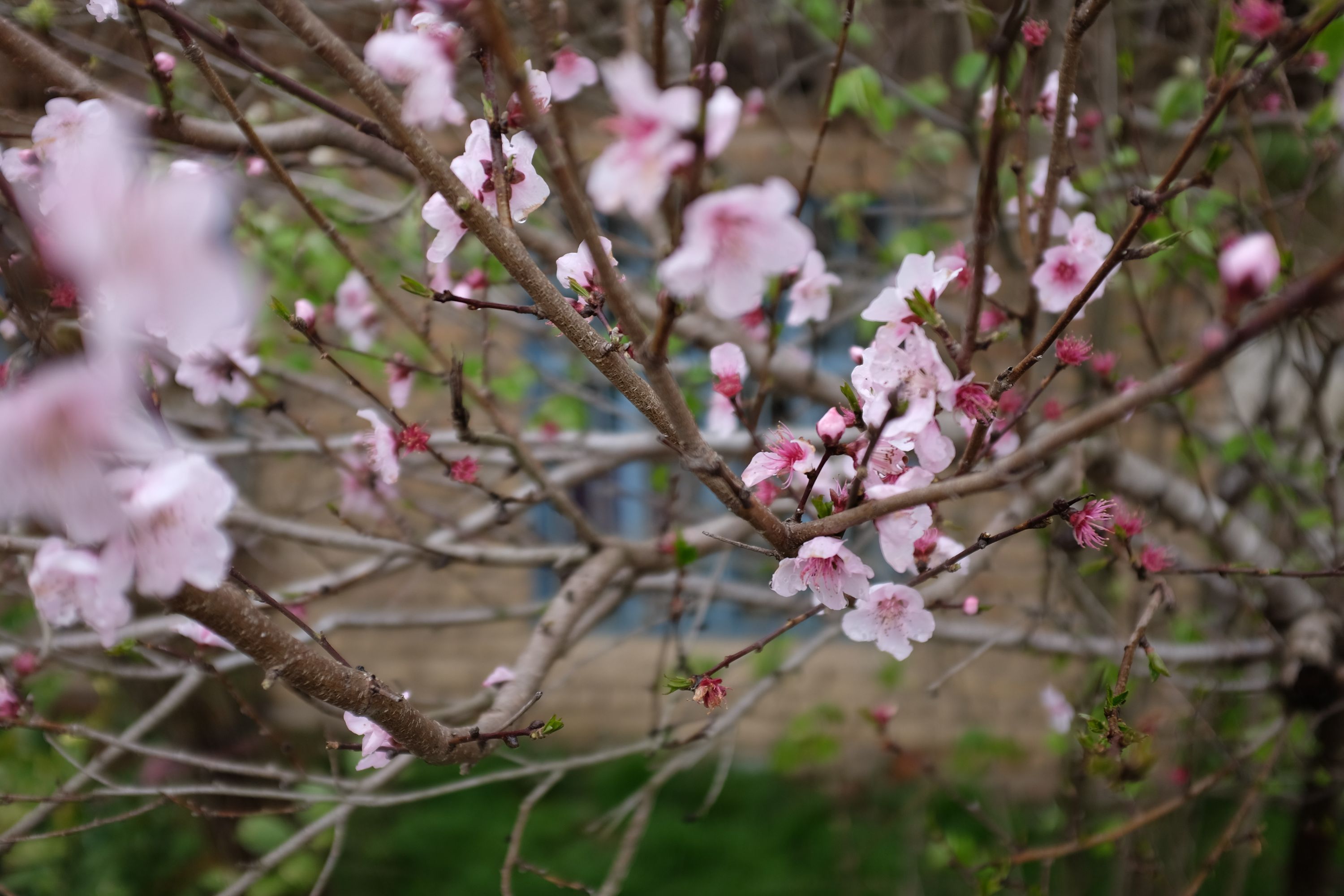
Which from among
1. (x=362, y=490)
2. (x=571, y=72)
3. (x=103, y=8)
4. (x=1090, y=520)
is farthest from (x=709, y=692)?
(x=362, y=490)

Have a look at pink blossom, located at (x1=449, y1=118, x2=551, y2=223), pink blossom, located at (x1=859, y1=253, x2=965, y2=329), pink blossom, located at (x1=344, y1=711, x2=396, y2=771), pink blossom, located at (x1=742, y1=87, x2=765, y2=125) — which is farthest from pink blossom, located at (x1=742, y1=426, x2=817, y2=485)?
pink blossom, located at (x1=742, y1=87, x2=765, y2=125)

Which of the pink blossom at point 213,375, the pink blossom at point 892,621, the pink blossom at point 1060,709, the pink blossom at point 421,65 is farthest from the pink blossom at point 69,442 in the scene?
the pink blossom at point 1060,709

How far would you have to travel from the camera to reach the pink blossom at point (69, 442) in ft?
1.88

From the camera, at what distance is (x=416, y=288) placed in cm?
107

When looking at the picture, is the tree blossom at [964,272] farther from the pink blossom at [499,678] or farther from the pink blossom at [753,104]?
the pink blossom at [753,104]

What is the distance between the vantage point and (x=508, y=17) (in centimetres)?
250

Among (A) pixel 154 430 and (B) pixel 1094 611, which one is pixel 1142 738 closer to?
(A) pixel 154 430

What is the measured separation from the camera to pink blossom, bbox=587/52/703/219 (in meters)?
0.56

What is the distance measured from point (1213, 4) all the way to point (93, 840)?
4.79m

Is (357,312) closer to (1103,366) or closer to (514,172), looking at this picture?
(514,172)

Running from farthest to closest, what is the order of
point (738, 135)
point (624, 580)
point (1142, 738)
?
1. point (738, 135)
2. point (624, 580)
3. point (1142, 738)

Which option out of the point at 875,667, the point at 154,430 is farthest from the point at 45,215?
the point at 875,667

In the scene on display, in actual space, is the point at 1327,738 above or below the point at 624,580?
above

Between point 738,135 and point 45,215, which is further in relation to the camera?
point 738,135
